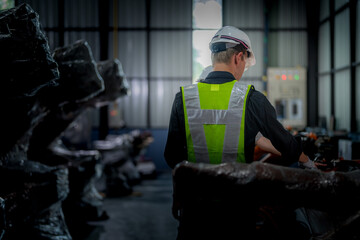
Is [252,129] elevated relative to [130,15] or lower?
lower

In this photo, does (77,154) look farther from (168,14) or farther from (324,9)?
(324,9)

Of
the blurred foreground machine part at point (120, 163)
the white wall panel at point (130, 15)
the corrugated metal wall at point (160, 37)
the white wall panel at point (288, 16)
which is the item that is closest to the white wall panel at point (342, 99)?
the corrugated metal wall at point (160, 37)

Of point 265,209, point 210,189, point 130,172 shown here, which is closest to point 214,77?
point 210,189

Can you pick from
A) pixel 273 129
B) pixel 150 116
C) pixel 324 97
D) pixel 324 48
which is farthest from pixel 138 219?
pixel 324 48

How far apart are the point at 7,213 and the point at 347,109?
828 cm

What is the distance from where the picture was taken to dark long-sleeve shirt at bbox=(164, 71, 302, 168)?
1729 millimetres

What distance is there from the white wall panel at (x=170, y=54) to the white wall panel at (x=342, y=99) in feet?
14.4

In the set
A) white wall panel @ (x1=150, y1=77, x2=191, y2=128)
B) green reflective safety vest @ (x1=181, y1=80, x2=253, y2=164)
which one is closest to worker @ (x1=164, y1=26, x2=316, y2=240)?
green reflective safety vest @ (x1=181, y1=80, x2=253, y2=164)

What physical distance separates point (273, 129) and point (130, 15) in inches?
383

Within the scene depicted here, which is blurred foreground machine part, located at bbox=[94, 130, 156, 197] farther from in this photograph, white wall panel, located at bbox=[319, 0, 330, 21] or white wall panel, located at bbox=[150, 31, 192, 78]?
white wall panel, located at bbox=[319, 0, 330, 21]

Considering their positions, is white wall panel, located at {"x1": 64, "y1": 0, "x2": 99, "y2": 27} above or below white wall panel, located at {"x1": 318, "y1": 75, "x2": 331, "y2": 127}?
above

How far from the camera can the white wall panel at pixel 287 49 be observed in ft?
34.5

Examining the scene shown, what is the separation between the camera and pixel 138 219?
511 cm

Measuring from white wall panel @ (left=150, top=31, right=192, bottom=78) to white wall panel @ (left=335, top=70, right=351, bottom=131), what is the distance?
4.38 m
